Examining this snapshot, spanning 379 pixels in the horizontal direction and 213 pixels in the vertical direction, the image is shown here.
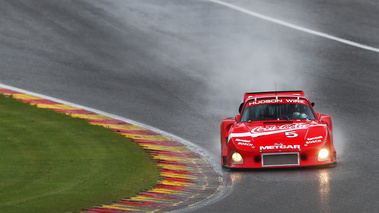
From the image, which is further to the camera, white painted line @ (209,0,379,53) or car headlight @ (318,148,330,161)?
white painted line @ (209,0,379,53)

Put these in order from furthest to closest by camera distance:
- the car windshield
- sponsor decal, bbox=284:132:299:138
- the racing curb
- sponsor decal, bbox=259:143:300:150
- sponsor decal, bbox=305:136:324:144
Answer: the car windshield
sponsor decal, bbox=284:132:299:138
sponsor decal, bbox=305:136:324:144
sponsor decal, bbox=259:143:300:150
the racing curb

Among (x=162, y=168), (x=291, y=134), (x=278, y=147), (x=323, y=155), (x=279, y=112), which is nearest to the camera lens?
(x=278, y=147)

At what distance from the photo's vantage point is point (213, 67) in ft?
79.0

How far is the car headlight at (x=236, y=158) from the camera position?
46.5 feet

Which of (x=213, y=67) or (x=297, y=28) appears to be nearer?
(x=213, y=67)

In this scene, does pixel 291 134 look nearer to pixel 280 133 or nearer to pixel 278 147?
pixel 280 133

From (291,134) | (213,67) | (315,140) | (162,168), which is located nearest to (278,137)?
(291,134)

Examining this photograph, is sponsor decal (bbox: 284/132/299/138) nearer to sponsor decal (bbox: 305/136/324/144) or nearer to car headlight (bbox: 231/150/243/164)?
sponsor decal (bbox: 305/136/324/144)

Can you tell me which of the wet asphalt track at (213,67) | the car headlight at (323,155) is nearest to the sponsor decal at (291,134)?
the car headlight at (323,155)

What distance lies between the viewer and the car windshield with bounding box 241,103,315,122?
15367mm

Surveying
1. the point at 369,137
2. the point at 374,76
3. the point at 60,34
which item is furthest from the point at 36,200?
the point at 60,34

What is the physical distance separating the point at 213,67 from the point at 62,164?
10.6m

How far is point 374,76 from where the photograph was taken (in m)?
22.9

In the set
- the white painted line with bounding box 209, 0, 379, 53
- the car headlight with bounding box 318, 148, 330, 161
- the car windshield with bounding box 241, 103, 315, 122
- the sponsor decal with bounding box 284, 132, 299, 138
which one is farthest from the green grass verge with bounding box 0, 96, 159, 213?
the white painted line with bounding box 209, 0, 379, 53
